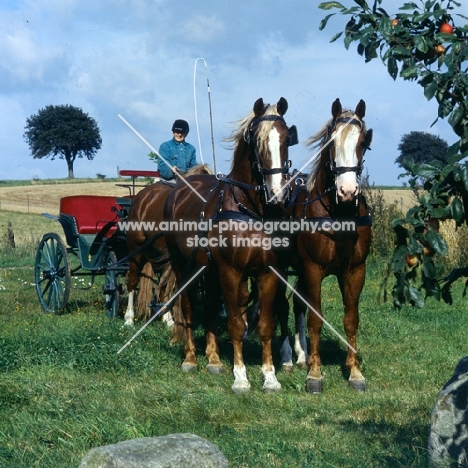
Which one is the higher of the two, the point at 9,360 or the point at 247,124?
the point at 247,124

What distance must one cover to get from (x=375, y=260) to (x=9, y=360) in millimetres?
9463

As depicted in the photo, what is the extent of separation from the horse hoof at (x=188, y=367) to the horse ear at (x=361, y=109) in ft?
9.52

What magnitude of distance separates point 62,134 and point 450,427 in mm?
78910

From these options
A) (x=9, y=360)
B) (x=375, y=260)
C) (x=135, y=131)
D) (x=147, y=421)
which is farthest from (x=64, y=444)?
(x=375, y=260)

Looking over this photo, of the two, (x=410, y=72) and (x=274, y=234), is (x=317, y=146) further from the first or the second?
(x=410, y=72)

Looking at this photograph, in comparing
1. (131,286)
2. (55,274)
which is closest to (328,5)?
(131,286)

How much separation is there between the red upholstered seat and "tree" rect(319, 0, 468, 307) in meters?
8.61

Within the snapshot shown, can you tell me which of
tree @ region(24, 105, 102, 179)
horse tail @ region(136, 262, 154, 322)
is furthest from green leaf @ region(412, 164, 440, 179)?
tree @ region(24, 105, 102, 179)

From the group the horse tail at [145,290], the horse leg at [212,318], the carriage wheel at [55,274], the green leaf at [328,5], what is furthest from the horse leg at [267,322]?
the carriage wheel at [55,274]

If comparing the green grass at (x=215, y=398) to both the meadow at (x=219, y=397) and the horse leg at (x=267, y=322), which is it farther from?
the horse leg at (x=267, y=322)

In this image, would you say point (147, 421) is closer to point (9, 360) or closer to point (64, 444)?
point (64, 444)

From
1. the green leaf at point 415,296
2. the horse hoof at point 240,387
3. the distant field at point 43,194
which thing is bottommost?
the horse hoof at point 240,387

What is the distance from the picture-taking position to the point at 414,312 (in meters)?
10.8

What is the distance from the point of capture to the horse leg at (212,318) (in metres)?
8.13
